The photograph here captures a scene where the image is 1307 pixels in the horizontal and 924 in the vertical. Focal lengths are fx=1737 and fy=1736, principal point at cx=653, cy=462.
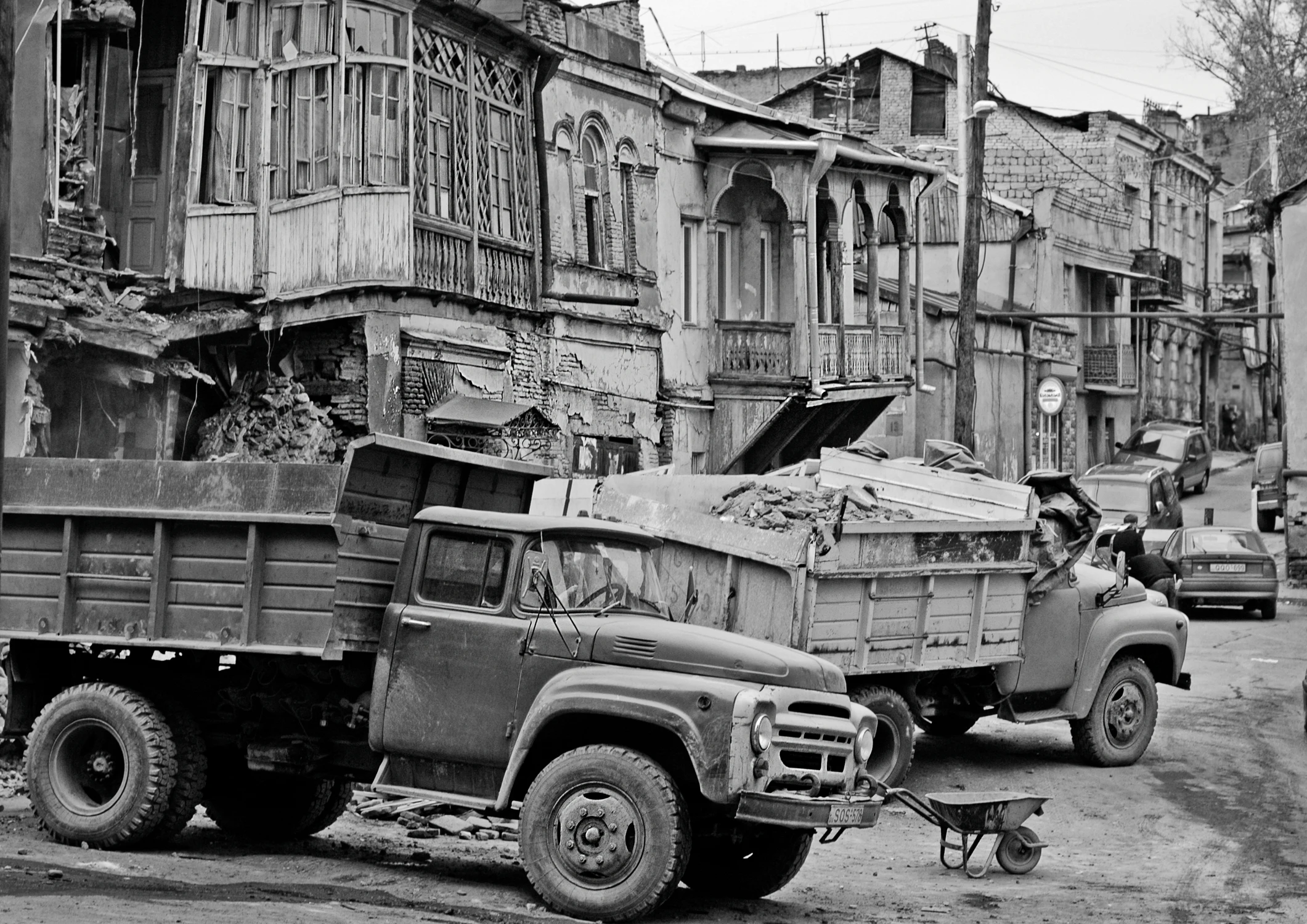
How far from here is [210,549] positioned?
32.8 ft

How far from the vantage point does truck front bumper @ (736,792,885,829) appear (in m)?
8.65

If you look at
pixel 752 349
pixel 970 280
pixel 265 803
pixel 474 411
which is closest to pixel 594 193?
pixel 752 349

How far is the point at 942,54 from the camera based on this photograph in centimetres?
5209

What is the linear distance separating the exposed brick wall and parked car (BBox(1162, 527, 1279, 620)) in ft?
44.2

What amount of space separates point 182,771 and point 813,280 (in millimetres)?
19690

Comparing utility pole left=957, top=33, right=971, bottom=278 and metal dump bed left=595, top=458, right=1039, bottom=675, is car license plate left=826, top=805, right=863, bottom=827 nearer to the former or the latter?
metal dump bed left=595, top=458, right=1039, bottom=675

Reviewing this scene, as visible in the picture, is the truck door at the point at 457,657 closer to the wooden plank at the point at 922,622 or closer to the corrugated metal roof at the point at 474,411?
the wooden plank at the point at 922,622

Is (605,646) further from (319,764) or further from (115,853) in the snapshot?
(115,853)

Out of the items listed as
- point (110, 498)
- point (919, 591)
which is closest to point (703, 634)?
point (110, 498)

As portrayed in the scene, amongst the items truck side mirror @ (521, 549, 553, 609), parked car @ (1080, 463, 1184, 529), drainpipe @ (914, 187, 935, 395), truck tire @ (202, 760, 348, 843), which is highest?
drainpipe @ (914, 187, 935, 395)

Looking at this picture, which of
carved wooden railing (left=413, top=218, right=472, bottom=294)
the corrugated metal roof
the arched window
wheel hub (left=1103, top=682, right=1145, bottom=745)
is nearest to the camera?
wheel hub (left=1103, top=682, right=1145, bottom=745)

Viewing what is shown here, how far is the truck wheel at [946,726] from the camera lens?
51.3 feet

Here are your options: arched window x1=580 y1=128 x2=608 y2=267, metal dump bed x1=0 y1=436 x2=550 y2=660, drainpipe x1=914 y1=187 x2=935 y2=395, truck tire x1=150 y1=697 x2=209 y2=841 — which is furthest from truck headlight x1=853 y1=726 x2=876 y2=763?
drainpipe x1=914 y1=187 x2=935 y2=395

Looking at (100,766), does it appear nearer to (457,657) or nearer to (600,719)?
(457,657)
